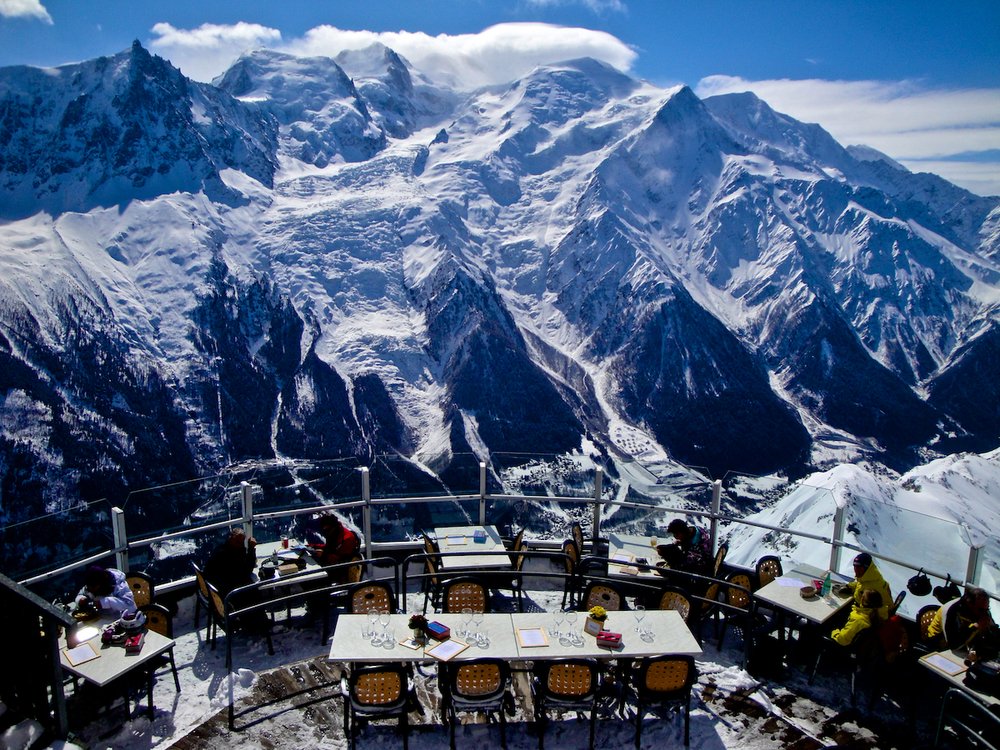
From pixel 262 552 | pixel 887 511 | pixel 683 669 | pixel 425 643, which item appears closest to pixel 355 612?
pixel 425 643

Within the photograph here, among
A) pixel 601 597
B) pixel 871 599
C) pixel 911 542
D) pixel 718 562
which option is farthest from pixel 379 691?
pixel 911 542

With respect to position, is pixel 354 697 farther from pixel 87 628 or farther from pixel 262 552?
pixel 262 552

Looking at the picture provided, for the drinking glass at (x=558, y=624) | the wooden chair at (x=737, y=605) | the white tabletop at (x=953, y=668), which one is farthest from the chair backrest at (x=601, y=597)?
the white tabletop at (x=953, y=668)

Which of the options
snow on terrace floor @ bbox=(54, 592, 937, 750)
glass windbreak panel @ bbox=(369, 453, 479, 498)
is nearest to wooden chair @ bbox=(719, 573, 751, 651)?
snow on terrace floor @ bbox=(54, 592, 937, 750)

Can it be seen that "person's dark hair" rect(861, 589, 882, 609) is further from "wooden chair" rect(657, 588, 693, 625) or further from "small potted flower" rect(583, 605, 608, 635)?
"small potted flower" rect(583, 605, 608, 635)

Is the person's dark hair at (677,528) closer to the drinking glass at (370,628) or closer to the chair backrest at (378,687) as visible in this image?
the drinking glass at (370,628)

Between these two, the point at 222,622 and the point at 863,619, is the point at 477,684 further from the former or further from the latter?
the point at 863,619
